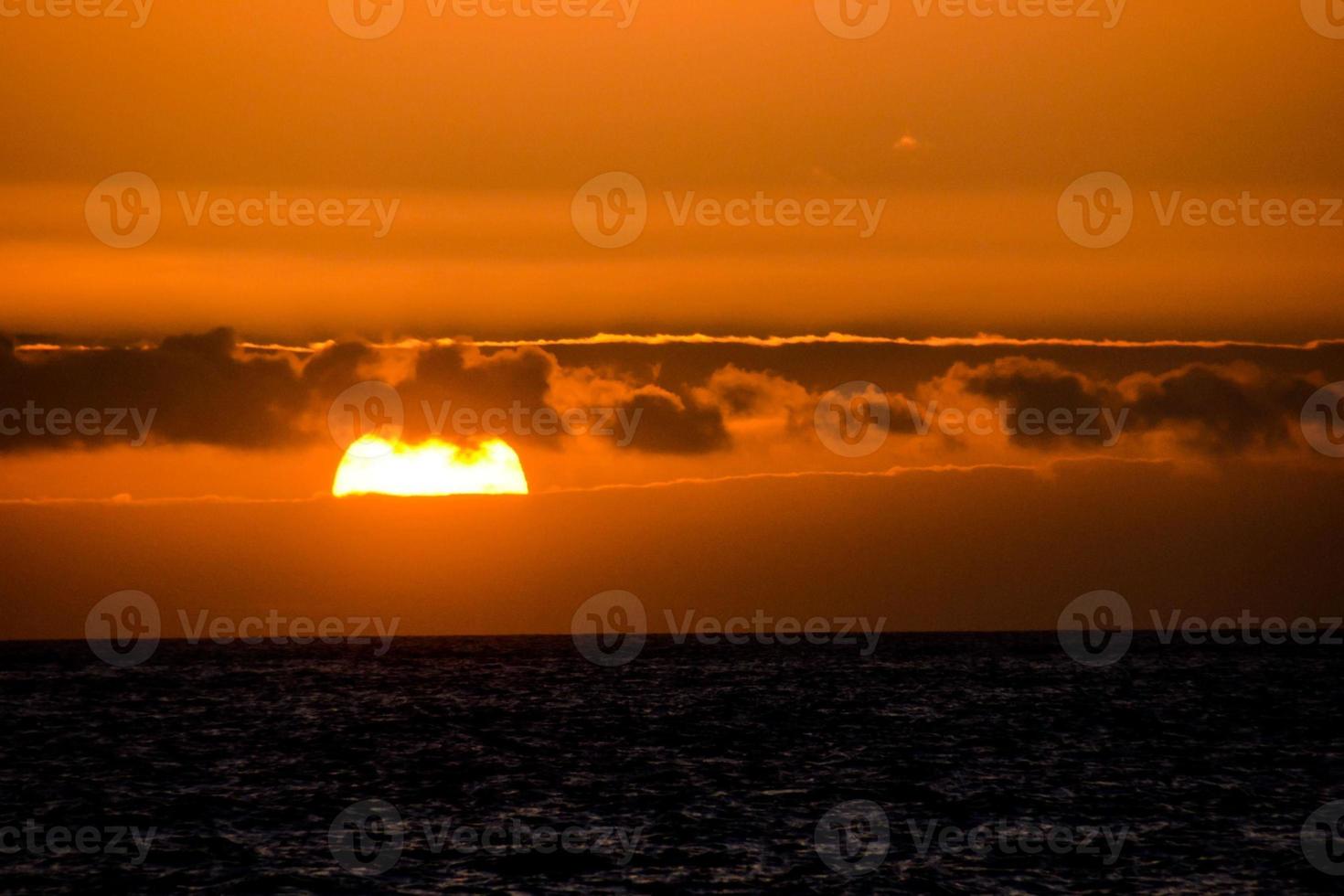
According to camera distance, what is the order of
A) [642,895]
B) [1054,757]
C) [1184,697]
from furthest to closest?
[1184,697]
[1054,757]
[642,895]

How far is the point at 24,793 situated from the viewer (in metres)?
57.8

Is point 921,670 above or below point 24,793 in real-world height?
above

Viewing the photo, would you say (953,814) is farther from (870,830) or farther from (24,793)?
(24,793)

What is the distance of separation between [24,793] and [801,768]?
33392mm

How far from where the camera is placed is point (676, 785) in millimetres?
58156

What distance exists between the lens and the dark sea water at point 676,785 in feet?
130

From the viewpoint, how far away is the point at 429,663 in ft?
599

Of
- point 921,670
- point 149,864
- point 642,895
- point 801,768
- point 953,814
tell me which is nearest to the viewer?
point 642,895

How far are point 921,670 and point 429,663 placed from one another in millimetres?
64358

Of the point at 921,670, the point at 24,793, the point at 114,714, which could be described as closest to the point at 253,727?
the point at 114,714

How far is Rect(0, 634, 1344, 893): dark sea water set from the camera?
3962 centimetres

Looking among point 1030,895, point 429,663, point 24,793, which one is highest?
point 429,663

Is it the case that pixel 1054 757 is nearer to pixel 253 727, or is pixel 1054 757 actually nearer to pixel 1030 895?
pixel 1030 895

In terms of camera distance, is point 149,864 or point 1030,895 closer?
point 1030,895
